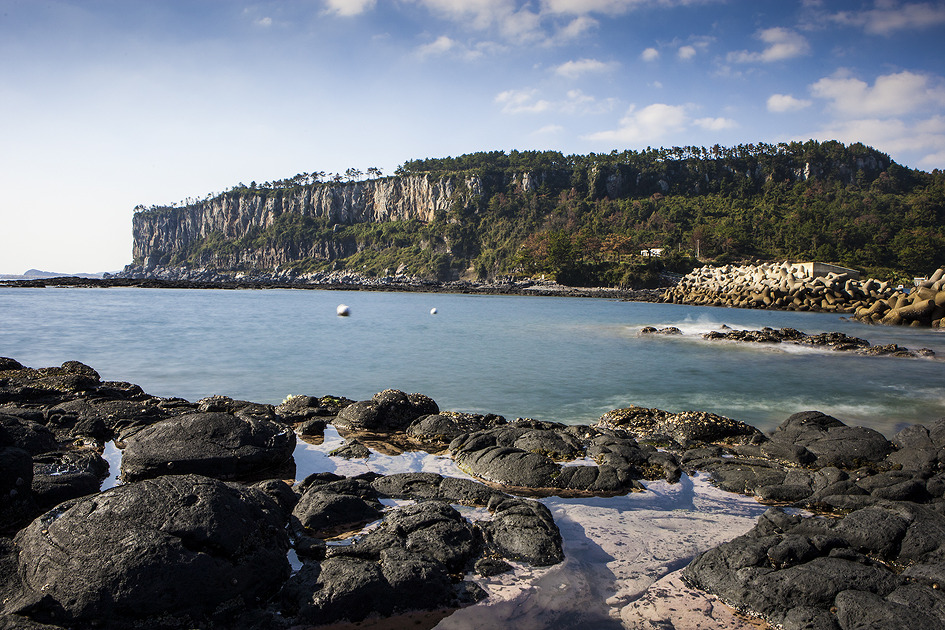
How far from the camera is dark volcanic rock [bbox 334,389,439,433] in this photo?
10.5m

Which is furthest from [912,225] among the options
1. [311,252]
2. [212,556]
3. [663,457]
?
[311,252]

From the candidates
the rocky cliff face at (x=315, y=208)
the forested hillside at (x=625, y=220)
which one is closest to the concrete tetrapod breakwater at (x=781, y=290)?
the forested hillside at (x=625, y=220)

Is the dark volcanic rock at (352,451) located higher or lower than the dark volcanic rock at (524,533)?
lower

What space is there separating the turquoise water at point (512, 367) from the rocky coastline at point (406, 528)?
14.7ft

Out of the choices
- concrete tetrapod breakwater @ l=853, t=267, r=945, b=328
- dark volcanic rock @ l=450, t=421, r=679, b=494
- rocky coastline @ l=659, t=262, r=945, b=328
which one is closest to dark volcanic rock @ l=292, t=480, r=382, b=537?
dark volcanic rock @ l=450, t=421, r=679, b=494

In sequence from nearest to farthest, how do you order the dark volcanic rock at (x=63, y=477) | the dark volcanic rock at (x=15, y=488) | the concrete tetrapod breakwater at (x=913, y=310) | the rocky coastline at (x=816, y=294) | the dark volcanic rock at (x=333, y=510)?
the dark volcanic rock at (x=15, y=488) → the dark volcanic rock at (x=333, y=510) → the dark volcanic rock at (x=63, y=477) → the concrete tetrapod breakwater at (x=913, y=310) → the rocky coastline at (x=816, y=294)

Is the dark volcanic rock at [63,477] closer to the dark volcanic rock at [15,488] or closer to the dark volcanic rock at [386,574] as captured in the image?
the dark volcanic rock at [15,488]

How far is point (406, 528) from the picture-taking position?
5414 mm

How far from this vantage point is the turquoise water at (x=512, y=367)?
557 inches

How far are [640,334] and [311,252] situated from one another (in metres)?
147

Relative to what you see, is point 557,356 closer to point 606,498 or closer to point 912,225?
point 606,498

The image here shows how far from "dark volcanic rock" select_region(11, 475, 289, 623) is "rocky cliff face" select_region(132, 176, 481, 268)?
150 metres

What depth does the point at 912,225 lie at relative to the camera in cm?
9681

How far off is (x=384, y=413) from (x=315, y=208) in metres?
176
